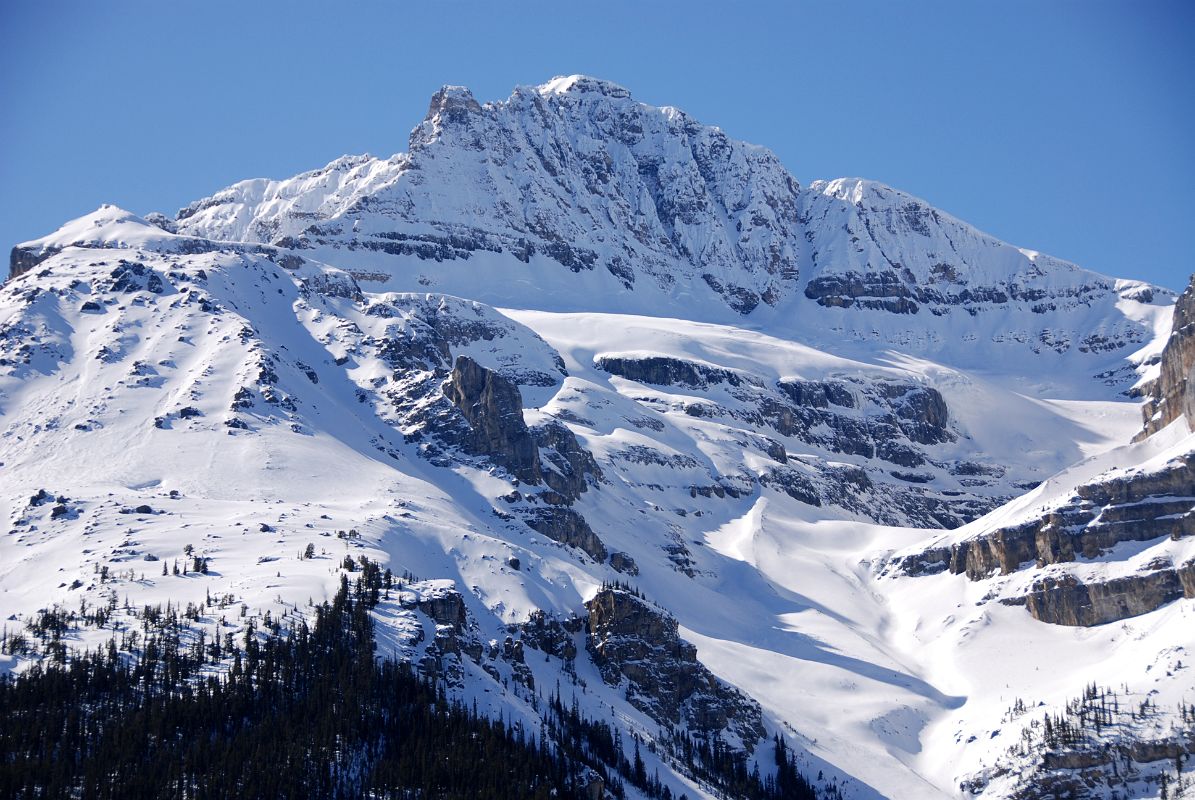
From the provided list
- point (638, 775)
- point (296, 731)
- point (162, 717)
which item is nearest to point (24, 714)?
point (162, 717)

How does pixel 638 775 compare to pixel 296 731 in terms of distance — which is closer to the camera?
pixel 296 731

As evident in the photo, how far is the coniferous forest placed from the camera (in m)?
157

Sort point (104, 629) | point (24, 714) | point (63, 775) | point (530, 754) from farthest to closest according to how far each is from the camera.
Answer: point (104, 629) < point (530, 754) < point (24, 714) < point (63, 775)

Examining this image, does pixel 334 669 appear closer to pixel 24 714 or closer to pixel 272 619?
pixel 272 619

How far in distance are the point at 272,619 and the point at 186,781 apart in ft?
145

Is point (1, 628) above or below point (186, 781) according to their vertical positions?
above

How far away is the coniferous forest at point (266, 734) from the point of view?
156750 mm

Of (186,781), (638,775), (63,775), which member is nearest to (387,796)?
(186,781)

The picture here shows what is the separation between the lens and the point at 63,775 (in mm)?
152500

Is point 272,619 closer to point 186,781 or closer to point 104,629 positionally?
point 104,629

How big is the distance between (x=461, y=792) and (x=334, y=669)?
89.3 ft

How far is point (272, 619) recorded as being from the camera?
19988 cm

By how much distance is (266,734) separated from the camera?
169m

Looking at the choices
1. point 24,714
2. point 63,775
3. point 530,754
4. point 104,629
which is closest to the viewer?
point 63,775
